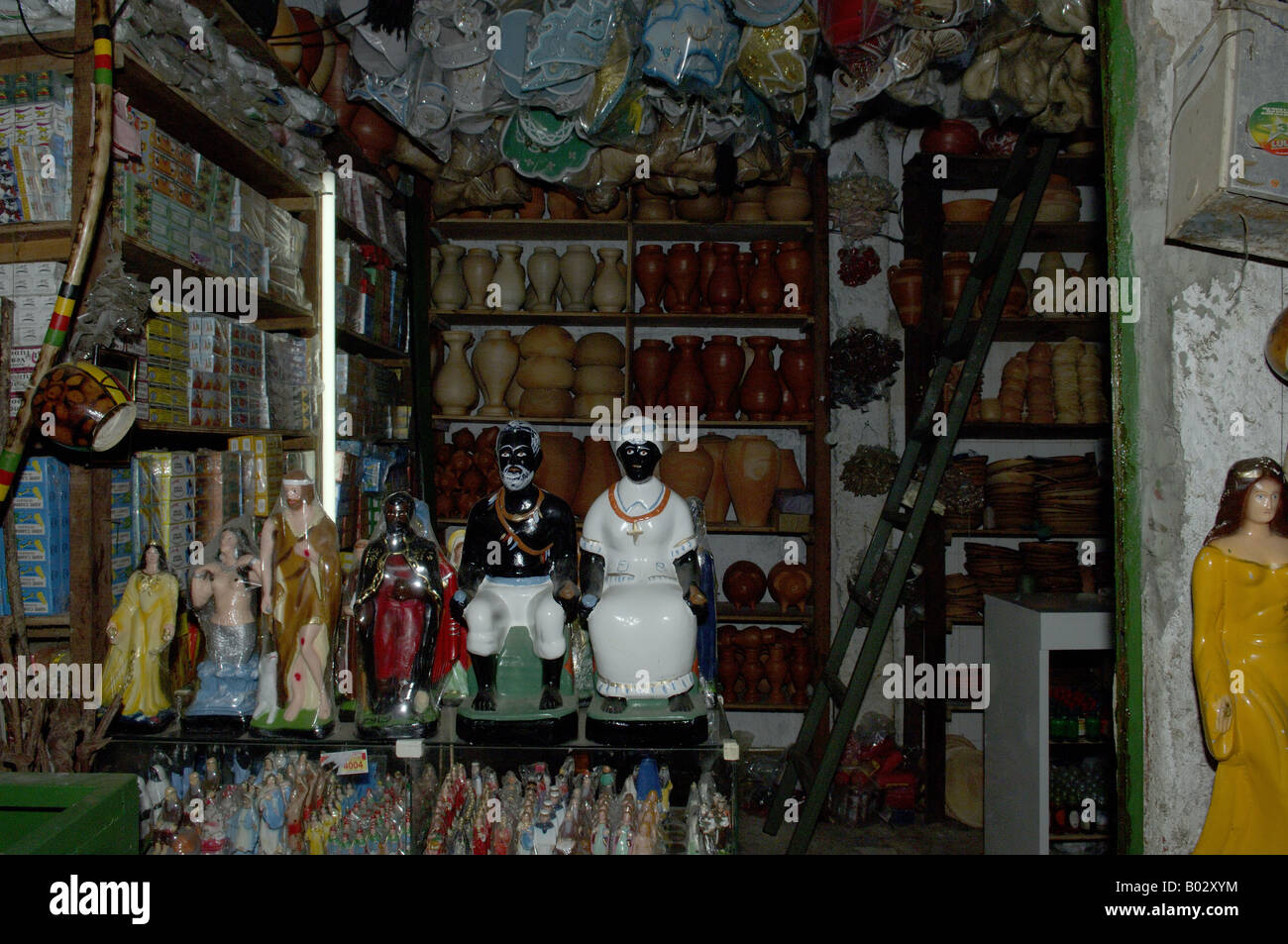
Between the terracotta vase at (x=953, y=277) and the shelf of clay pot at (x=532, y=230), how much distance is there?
1.45m

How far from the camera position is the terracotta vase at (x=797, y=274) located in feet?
11.8

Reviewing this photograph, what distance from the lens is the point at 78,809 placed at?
0.87m

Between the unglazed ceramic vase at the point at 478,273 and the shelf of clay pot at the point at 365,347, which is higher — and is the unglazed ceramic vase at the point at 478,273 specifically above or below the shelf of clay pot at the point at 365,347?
above

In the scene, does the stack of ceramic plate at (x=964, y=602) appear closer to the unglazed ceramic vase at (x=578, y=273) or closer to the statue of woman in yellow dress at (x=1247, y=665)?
the unglazed ceramic vase at (x=578, y=273)

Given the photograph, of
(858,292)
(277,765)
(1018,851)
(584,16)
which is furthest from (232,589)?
(858,292)

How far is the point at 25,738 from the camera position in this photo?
5.17 ft

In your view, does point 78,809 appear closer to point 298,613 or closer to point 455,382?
point 298,613

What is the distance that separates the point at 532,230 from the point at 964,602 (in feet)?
8.68

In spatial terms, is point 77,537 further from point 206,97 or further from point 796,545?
point 796,545

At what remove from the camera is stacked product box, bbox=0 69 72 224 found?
6.01 feet

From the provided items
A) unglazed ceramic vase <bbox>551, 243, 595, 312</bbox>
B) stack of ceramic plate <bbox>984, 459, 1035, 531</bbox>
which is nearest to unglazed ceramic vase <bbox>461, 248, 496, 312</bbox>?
unglazed ceramic vase <bbox>551, 243, 595, 312</bbox>

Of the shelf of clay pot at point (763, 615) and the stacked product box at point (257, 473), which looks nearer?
the stacked product box at point (257, 473)

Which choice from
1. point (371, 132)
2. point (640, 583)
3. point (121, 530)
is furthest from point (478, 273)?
point (640, 583)

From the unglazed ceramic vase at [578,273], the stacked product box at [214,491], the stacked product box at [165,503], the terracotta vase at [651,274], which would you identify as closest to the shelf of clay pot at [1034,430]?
the terracotta vase at [651,274]
